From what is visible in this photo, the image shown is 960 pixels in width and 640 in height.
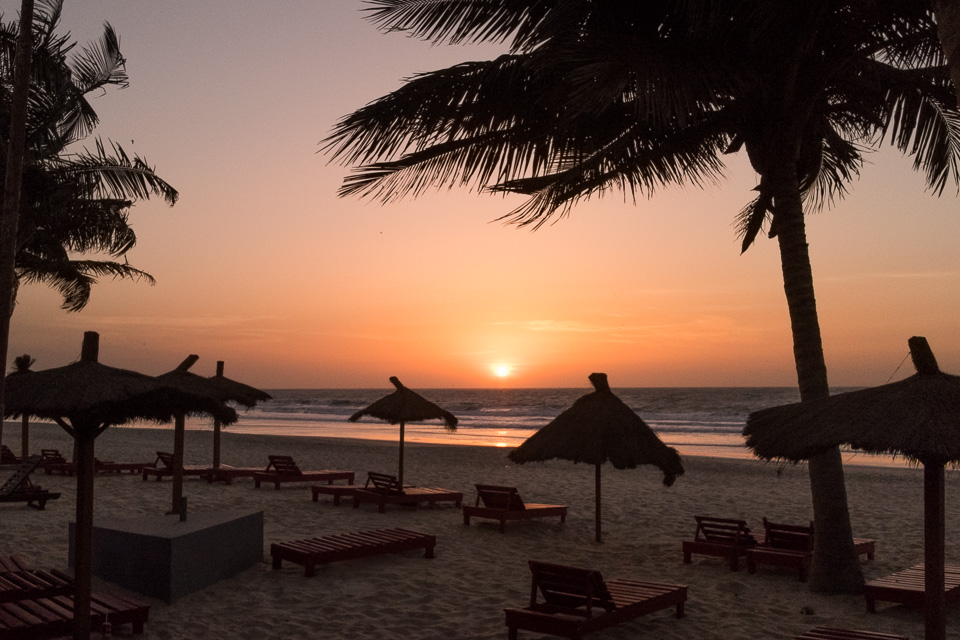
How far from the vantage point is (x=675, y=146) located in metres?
8.38

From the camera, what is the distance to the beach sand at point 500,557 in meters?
6.66

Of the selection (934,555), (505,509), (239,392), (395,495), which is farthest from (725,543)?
(239,392)

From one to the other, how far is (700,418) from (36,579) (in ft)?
165

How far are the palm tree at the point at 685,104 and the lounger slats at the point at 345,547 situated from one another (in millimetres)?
3653

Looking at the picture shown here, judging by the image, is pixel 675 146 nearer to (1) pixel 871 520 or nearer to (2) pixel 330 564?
(2) pixel 330 564

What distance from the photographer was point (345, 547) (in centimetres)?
836

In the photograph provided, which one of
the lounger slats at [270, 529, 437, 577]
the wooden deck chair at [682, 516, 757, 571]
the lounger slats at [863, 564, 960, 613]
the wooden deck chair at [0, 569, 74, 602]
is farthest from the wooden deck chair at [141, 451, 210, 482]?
the lounger slats at [863, 564, 960, 613]

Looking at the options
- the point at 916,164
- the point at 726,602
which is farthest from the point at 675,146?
the point at 726,602

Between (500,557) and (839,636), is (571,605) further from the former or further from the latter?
(500,557)

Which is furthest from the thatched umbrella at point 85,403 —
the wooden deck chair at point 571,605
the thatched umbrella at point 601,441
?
the thatched umbrella at point 601,441

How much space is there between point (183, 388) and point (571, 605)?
399 cm

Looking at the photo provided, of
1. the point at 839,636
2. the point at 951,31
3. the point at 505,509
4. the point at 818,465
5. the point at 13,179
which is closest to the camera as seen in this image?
the point at 951,31

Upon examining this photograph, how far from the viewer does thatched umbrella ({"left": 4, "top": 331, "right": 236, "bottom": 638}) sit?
16.5 feet

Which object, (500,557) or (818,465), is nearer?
(818,465)
